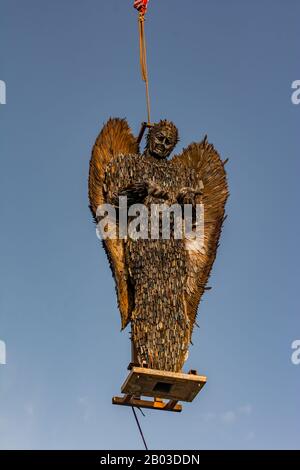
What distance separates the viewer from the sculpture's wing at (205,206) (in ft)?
55.4

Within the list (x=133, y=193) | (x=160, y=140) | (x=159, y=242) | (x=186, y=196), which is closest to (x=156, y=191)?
Answer: (x=133, y=193)

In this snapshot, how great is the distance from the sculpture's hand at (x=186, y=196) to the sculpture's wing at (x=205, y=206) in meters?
0.26

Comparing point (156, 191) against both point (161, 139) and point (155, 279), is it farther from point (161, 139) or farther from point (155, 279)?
point (155, 279)

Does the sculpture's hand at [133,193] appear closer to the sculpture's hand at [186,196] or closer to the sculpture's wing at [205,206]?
the sculpture's hand at [186,196]

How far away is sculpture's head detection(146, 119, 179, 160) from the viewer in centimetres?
1723

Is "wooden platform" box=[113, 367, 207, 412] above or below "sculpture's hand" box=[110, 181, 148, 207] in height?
below

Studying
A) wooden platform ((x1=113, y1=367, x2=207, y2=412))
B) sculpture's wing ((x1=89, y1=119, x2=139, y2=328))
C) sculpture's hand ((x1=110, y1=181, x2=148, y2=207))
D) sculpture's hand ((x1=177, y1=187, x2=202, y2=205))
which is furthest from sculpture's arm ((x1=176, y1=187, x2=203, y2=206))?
wooden platform ((x1=113, y1=367, x2=207, y2=412))

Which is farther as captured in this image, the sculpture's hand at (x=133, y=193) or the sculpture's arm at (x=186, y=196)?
the sculpture's arm at (x=186, y=196)

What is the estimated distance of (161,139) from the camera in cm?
1725

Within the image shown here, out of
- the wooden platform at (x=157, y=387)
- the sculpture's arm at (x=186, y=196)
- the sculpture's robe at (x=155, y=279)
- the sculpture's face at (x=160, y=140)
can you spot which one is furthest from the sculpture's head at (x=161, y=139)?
the wooden platform at (x=157, y=387)

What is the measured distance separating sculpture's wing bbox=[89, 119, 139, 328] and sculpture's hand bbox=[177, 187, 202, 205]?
1.03m

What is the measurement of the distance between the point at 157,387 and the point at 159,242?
6.67 ft

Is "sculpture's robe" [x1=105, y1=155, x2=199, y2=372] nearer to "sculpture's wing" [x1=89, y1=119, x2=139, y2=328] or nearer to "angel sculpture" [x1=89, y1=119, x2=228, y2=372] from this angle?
"angel sculpture" [x1=89, y1=119, x2=228, y2=372]
